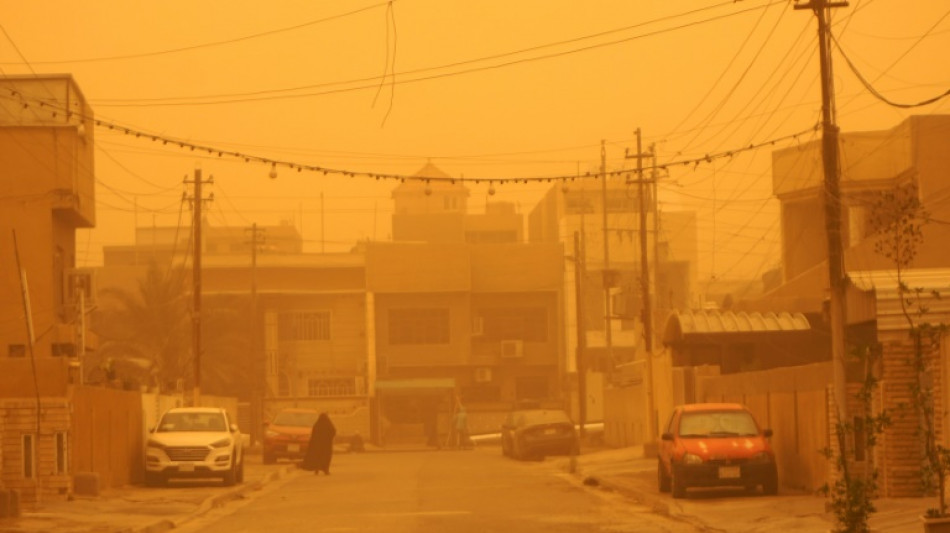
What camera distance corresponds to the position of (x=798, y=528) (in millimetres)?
19484

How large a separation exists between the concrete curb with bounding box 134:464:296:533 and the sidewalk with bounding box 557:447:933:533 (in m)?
7.40

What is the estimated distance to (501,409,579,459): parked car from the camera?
4834cm

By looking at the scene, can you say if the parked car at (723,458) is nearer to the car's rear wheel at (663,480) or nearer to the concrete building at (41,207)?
the car's rear wheel at (663,480)

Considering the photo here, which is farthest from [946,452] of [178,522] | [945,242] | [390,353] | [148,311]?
[390,353]

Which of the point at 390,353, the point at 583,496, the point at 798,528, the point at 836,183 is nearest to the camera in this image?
the point at 798,528

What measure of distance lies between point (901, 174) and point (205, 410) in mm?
19366

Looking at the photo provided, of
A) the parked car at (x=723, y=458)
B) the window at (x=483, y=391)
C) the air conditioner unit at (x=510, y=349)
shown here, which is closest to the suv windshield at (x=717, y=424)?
the parked car at (x=723, y=458)

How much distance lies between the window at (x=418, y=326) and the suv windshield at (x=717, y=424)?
52.5 m

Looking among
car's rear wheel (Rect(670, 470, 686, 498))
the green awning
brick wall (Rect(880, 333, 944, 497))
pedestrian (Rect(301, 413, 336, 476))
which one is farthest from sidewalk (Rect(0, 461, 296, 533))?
the green awning

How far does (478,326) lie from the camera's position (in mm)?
79938

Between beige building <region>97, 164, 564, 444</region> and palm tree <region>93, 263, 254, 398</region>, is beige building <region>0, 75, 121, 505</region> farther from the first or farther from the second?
beige building <region>97, 164, 564, 444</region>

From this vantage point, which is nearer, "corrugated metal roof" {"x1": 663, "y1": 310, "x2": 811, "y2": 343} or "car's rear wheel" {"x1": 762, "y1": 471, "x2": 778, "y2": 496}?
"car's rear wheel" {"x1": 762, "y1": 471, "x2": 778, "y2": 496}

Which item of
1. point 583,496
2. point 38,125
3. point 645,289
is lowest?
point 583,496

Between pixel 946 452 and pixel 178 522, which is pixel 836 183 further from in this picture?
pixel 178 522
